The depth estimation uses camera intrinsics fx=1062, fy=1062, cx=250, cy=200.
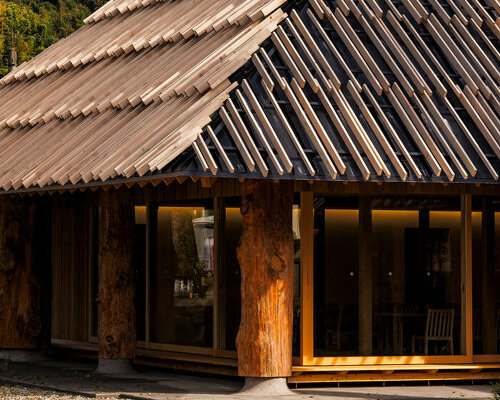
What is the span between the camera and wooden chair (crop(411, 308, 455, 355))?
1430 cm

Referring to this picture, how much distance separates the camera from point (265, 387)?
1283 cm

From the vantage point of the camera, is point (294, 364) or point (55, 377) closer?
point (294, 364)

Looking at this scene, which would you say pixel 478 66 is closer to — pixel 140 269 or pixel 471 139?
pixel 471 139

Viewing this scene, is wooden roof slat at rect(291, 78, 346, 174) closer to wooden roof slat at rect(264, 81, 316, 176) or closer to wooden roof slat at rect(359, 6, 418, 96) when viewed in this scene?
wooden roof slat at rect(264, 81, 316, 176)

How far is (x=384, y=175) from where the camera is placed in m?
12.4

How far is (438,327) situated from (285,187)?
3.13 meters

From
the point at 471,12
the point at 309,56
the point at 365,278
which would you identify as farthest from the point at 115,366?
the point at 471,12

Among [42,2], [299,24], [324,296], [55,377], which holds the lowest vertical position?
[55,377]

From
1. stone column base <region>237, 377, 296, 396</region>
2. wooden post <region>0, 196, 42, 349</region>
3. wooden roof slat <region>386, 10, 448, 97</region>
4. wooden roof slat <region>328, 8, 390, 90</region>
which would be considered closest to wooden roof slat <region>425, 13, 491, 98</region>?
wooden roof slat <region>386, 10, 448, 97</region>

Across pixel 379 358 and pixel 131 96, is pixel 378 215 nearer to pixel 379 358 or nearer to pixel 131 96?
pixel 379 358

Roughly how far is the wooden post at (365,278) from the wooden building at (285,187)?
0.07 feet

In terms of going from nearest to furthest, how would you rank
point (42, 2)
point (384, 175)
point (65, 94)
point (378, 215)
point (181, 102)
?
1. point (384, 175)
2. point (181, 102)
3. point (378, 215)
4. point (65, 94)
5. point (42, 2)

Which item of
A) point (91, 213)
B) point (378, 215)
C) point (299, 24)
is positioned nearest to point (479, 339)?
point (378, 215)

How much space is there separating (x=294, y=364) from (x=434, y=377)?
192cm
